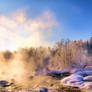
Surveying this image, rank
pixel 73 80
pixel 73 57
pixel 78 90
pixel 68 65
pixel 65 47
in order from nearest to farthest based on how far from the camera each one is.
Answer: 1. pixel 78 90
2. pixel 73 80
3. pixel 68 65
4. pixel 73 57
5. pixel 65 47

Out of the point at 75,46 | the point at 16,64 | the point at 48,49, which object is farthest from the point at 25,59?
the point at 75,46

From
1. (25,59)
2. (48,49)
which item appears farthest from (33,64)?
(48,49)

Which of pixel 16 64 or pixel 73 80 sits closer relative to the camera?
pixel 73 80

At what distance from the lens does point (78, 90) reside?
13.2 metres

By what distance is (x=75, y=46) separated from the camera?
1590 inches

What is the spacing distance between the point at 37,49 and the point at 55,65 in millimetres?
11159

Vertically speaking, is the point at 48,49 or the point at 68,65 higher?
the point at 48,49

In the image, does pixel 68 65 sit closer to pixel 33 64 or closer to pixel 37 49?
pixel 33 64

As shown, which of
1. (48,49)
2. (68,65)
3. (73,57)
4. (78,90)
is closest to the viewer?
(78,90)

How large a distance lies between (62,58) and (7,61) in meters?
19.4

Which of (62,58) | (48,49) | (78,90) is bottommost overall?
(78,90)

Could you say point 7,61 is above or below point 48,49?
below

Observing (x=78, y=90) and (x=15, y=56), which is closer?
(x=78, y=90)

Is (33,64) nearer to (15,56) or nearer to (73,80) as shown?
(15,56)
